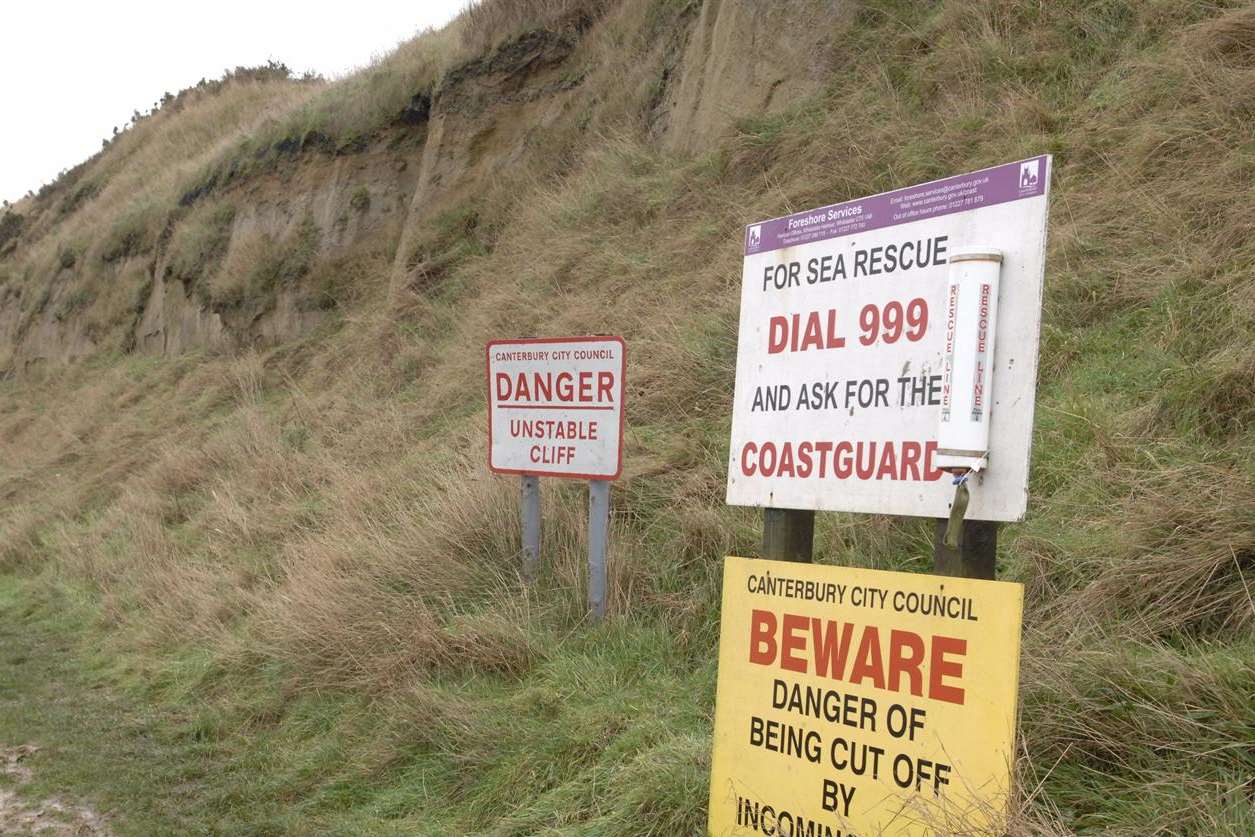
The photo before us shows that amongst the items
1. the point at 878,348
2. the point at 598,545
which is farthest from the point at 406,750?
the point at 878,348

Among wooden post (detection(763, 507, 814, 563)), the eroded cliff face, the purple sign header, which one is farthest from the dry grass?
wooden post (detection(763, 507, 814, 563))

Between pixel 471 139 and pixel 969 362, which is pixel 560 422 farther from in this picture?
pixel 471 139

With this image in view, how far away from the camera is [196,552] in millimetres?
10844

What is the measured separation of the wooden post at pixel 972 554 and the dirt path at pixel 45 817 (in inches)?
163

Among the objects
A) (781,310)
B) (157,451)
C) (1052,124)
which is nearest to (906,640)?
(781,310)

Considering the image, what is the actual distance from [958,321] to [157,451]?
50.9 feet

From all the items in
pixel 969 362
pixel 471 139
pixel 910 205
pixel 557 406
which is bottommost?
pixel 557 406

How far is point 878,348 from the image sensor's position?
3572mm

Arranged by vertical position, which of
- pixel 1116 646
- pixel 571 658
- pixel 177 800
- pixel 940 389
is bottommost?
pixel 177 800

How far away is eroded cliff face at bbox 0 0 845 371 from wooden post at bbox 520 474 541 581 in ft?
20.0

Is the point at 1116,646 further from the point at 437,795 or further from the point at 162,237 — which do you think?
the point at 162,237

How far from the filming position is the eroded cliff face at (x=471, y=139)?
11.9 m

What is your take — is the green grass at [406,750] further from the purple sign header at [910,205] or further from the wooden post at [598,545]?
the purple sign header at [910,205]

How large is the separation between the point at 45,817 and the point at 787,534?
13.2ft
